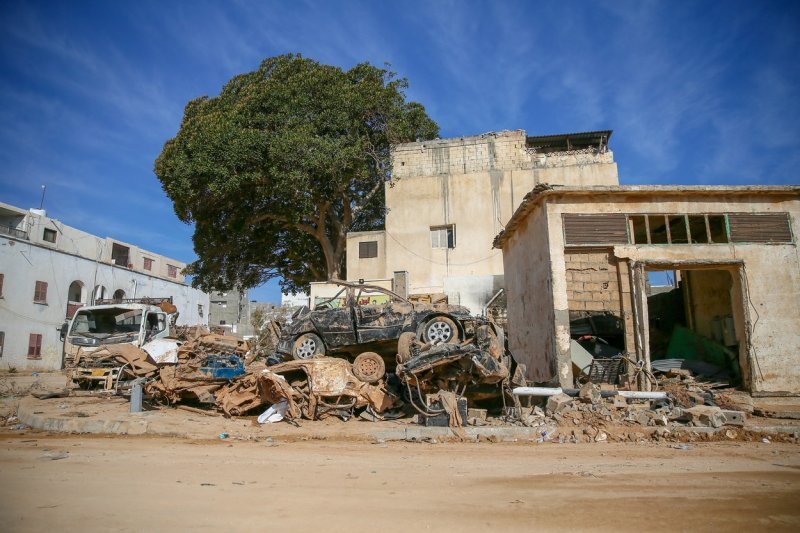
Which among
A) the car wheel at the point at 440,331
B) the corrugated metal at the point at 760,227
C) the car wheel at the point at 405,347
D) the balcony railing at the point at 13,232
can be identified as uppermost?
the balcony railing at the point at 13,232

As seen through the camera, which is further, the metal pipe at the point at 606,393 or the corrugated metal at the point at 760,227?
the corrugated metal at the point at 760,227

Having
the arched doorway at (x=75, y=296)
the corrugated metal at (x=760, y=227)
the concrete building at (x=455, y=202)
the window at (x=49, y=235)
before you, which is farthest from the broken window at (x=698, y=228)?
the window at (x=49, y=235)

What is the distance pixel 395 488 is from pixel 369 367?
549cm

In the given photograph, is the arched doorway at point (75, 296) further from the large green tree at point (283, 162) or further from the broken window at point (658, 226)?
the broken window at point (658, 226)

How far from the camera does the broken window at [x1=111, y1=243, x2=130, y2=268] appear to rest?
35125 millimetres

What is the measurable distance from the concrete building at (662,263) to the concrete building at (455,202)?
961cm

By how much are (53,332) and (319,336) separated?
1042 inches

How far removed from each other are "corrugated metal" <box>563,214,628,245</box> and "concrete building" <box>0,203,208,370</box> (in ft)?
95.3

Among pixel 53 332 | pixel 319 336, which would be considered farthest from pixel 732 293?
pixel 53 332

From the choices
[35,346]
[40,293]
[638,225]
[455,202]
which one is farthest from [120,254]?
[638,225]

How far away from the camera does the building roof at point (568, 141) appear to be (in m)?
25.7

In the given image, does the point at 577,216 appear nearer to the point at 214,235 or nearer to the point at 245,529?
the point at 245,529

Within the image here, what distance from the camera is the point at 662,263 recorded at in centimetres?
1187

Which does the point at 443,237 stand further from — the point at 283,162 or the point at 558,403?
the point at 558,403
